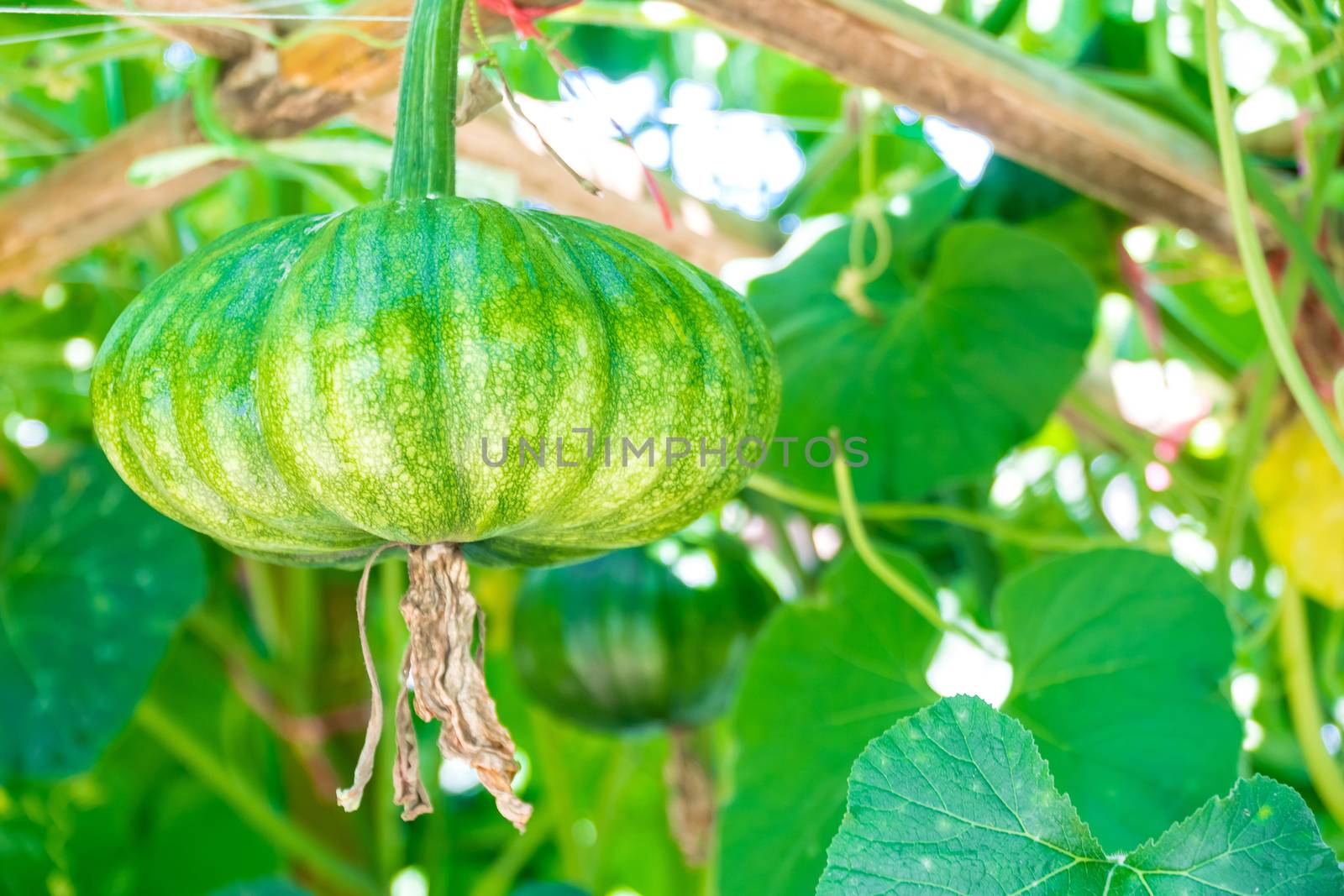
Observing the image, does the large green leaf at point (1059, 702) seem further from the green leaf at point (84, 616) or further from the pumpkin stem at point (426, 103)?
the green leaf at point (84, 616)

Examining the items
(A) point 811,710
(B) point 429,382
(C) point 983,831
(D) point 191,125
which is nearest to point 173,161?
(D) point 191,125

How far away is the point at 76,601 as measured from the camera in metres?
1.28

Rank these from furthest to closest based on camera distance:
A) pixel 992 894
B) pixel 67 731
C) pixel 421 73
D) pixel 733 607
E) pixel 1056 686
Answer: pixel 733 607 < pixel 67 731 < pixel 1056 686 < pixel 421 73 < pixel 992 894

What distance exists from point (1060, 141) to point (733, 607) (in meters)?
0.69

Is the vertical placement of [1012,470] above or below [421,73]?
below

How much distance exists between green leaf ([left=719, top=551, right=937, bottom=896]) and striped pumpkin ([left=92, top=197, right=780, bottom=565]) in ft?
1.04

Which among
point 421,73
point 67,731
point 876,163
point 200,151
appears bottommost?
point 67,731

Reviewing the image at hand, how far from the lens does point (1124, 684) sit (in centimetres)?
92

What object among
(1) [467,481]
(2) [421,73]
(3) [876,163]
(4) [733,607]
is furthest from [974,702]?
(3) [876,163]

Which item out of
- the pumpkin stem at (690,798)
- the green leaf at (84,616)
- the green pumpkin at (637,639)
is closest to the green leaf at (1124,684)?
the green pumpkin at (637,639)

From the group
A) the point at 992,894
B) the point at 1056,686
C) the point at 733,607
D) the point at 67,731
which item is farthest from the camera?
the point at 733,607

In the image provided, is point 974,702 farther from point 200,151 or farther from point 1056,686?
point 200,151

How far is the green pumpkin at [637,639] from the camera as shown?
1484 mm

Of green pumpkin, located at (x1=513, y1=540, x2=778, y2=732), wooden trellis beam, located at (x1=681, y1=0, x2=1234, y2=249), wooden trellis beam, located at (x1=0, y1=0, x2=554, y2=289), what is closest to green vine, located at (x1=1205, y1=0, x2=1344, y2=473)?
wooden trellis beam, located at (x1=681, y1=0, x2=1234, y2=249)
